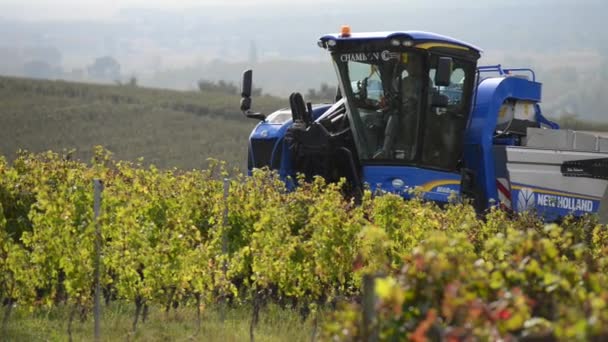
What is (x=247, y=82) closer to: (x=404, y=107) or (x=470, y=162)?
(x=404, y=107)

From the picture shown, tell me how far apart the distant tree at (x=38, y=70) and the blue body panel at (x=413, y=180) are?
10634 cm

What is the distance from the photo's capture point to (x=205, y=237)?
1010 cm

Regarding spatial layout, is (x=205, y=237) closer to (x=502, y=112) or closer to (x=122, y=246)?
(x=122, y=246)

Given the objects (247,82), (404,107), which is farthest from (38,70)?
(404,107)

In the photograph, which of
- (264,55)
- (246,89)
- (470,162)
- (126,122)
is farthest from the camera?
(264,55)

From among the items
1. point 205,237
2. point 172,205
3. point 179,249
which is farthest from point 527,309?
point 205,237

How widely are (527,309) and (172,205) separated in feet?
19.1

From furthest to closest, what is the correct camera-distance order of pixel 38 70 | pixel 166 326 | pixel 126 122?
pixel 38 70 < pixel 126 122 < pixel 166 326

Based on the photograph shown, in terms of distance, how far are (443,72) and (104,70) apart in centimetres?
11556

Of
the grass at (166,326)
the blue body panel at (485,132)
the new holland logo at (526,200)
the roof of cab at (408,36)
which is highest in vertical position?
the roof of cab at (408,36)

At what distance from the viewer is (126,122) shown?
1540 inches

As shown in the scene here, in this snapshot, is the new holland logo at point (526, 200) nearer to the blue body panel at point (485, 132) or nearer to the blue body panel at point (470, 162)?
the blue body panel at point (470, 162)

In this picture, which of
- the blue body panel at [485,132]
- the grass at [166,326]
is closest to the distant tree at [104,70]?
the blue body panel at [485,132]

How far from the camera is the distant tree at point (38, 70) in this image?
115 m
